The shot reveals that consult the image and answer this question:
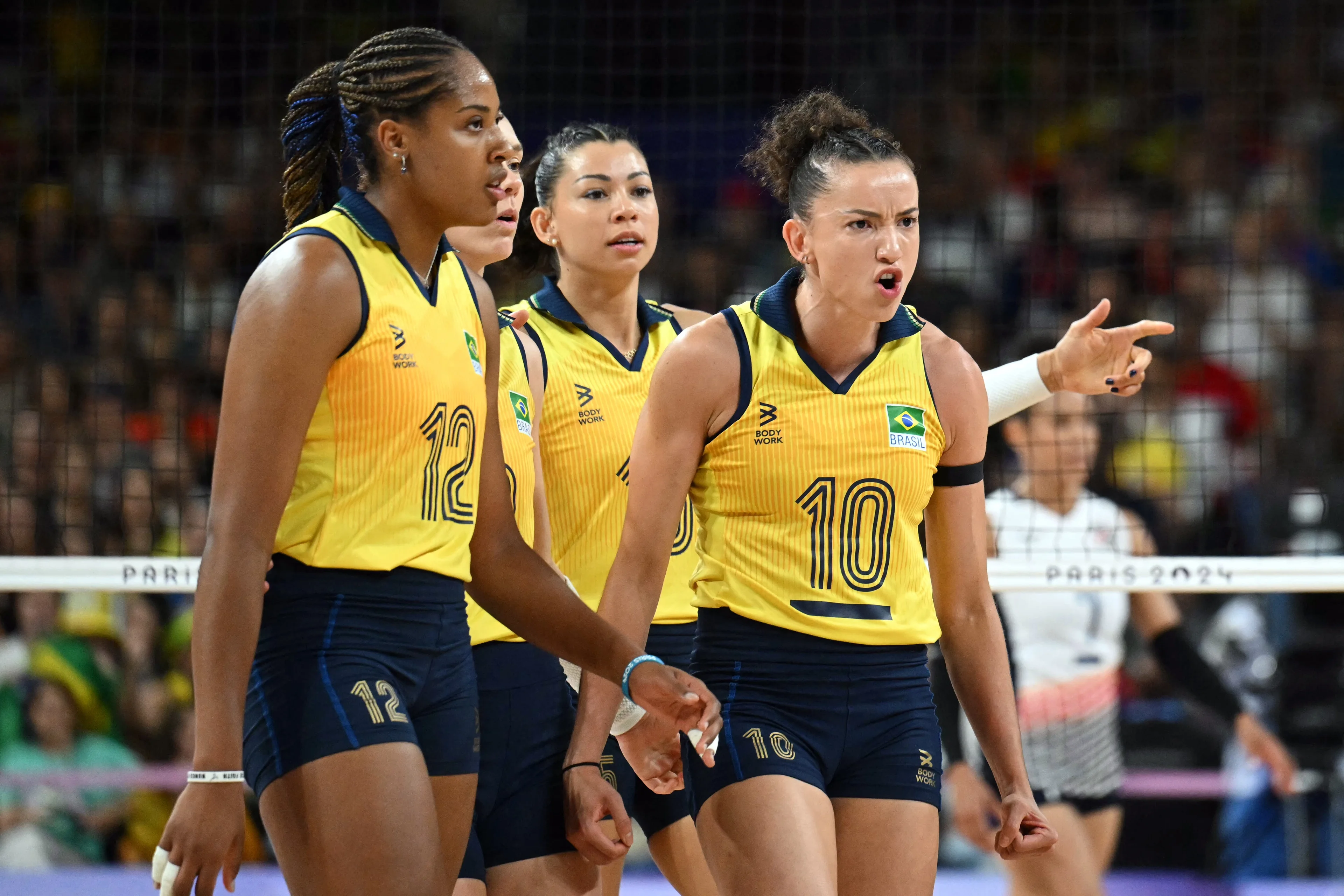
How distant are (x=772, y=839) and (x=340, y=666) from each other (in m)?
0.97

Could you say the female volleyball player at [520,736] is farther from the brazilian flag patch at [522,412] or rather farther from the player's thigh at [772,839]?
the player's thigh at [772,839]

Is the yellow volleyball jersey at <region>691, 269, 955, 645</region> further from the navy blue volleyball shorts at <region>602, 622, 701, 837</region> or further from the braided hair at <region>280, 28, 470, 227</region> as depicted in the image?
the braided hair at <region>280, 28, 470, 227</region>

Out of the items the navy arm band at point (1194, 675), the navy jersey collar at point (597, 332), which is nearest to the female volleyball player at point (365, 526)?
the navy jersey collar at point (597, 332)

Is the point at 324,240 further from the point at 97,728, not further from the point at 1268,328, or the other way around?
the point at 1268,328

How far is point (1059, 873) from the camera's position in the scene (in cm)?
528

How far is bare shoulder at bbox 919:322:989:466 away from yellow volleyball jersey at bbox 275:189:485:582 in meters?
1.15

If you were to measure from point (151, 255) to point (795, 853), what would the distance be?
343 inches

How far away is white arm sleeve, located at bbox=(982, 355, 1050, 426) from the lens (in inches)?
164

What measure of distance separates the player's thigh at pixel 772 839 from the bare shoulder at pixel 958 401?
82 centimetres

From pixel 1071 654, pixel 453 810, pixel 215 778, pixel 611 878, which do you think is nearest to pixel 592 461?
pixel 611 878

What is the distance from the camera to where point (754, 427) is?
3375 mm

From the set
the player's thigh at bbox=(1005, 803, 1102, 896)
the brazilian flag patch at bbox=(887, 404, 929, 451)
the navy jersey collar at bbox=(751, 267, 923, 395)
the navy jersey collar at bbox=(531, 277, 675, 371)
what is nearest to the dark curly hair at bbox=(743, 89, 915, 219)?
the navy jersey collar at bbox=(751, 267, 923, 395)

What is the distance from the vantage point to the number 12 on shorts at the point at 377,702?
259 centimetres

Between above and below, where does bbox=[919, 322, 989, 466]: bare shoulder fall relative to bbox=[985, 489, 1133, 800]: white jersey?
above
